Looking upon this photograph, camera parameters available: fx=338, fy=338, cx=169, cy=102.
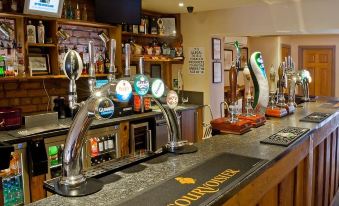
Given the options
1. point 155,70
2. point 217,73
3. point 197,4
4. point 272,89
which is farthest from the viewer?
point 217,73

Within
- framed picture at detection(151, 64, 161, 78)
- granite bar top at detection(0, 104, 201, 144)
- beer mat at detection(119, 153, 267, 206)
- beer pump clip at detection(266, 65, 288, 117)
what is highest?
framed picture at detection(151, 64, 161, 78)

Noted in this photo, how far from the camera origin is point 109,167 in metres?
1.72

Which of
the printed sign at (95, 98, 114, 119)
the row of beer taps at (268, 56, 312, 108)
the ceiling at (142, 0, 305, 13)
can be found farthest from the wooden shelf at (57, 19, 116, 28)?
the printed sign at (95, 98, 114, 119)

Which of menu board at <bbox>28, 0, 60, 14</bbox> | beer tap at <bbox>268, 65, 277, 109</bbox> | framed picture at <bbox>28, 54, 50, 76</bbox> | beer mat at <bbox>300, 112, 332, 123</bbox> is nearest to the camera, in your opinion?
beer mat at <bbox>300, 112, 332, 123</bbox>

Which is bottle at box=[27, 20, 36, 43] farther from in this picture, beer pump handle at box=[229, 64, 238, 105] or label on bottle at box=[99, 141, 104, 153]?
beer pump handle at box=[229, 64, 238, 105]

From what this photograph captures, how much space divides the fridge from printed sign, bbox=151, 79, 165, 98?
183cm

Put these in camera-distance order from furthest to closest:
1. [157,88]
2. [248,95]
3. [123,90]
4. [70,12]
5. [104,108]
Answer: [70,12]
[248,95]
[157,88]
[123,90]
[104,108]

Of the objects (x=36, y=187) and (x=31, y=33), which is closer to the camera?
(x=36, y=187)

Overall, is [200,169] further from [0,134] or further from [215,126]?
[0,134]

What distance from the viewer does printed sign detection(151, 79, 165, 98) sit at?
1.85 m

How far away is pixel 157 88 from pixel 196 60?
4040 millimetres

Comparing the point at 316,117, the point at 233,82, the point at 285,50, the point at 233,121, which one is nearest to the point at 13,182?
the point at 233,121

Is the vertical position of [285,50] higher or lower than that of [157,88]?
higher

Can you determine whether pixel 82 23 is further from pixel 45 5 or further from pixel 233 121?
pixel 233 121
